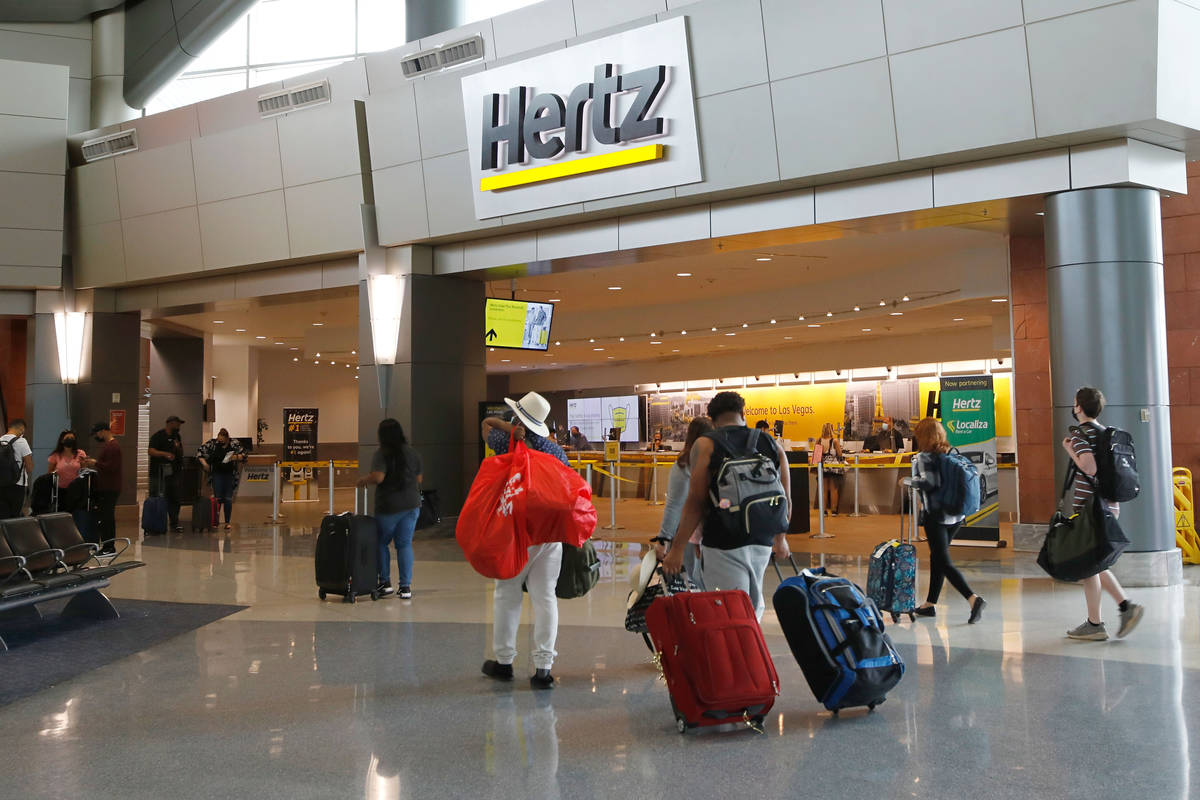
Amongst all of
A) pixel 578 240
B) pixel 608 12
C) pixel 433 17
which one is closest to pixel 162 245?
pixel 433 17

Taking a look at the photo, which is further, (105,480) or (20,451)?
(20,451)

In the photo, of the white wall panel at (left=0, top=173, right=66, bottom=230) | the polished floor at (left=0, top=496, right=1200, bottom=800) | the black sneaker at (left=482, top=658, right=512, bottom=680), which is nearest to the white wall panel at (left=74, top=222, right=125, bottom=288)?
the white wall panel at (left=0, top=173, right=66, bottom=230)

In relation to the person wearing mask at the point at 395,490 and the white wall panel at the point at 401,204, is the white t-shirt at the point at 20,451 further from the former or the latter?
the person wearing mask at the point at 395,490

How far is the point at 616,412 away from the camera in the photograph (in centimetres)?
3350

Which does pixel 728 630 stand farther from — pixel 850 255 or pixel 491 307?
pixel 850 255

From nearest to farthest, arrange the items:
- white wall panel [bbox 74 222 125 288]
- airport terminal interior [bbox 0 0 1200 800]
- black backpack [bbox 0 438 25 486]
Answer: airport terminal interior [bbox 0 0 1200 800]
black backpack [bbox 0 438 25 486]
white wall panel [bbox 74 222 125 288]

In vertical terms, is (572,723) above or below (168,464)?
below

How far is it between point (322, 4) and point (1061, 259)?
12.2 meters

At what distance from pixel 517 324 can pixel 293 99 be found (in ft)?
15.6

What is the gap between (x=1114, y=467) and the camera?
6.64 metres

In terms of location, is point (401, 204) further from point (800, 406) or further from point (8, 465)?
point (800, 406)

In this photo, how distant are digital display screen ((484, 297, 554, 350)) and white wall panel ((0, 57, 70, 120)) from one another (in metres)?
8.56

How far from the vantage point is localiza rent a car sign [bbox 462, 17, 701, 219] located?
11477 millimetres

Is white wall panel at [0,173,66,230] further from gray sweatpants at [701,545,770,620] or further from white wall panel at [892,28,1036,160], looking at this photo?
gray sweatpants at [701,545,770,620]
